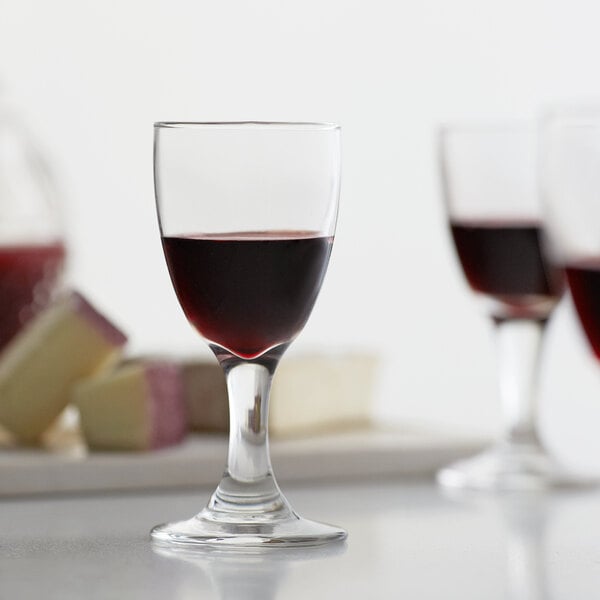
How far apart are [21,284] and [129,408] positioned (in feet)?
1.40

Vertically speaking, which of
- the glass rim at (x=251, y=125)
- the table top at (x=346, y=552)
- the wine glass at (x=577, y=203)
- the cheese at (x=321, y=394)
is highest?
the glass rim at (x=251, y=125)

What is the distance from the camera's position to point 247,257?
0.95 m

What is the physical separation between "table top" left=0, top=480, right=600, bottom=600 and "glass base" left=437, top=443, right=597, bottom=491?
31mm

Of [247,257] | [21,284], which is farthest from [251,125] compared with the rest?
[21,284]

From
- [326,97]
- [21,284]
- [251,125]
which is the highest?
[326,97]

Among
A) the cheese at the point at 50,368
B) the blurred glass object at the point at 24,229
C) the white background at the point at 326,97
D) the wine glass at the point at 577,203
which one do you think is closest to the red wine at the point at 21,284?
the blurred glass object at the point at 24,229

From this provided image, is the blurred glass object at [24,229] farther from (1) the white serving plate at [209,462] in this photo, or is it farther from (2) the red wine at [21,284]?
(1) the white serving plate at [209,462]

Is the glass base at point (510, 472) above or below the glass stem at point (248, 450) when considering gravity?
below

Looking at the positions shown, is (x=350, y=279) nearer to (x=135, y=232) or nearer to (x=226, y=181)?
(x=135, y=232)

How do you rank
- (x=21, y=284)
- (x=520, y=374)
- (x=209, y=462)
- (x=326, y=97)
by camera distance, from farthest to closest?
(x=326, y=97) → (x=21, y=284) → (x=520, y=374) → (x=209, y=462)

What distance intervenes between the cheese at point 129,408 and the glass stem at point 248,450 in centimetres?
30

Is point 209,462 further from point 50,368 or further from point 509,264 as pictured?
point 509,264

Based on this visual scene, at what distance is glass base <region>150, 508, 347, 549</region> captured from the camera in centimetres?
96

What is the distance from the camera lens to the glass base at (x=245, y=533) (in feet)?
3.14
